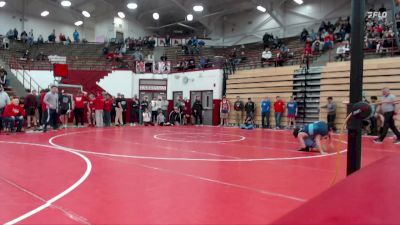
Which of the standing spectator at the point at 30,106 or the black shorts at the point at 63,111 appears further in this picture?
the black shorts at the point at 63,111

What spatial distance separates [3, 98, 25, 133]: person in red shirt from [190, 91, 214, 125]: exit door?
10.9m

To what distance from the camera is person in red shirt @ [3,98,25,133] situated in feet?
39.9

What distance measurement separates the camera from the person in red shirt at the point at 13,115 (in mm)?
12156

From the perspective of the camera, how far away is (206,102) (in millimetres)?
22094

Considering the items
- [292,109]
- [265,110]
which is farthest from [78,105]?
[292,109]

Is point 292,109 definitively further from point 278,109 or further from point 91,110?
point 91,110

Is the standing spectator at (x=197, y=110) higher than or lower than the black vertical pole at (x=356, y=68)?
lower

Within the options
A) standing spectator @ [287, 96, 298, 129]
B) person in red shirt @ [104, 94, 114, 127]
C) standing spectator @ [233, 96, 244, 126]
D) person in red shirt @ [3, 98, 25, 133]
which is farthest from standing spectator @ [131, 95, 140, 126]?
standing spectator @ [287, 96, 298, 129]

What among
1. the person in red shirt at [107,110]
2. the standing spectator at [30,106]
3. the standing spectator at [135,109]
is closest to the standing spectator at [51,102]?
the standing spectator at [30,106]

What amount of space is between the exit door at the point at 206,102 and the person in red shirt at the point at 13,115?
35.6ft

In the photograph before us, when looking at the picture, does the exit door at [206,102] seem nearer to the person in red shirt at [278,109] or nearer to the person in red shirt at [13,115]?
the person in red shirt at [278,109]

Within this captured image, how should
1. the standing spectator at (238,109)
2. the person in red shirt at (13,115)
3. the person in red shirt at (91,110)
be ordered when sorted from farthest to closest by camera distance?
1. the standing spectator at (238,109)
2. the person in red shirt at (91,110)
3. the person in red shirt at (13,115)

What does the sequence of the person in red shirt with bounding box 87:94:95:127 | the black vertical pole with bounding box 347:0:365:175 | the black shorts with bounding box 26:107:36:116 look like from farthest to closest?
the person in red shirt with bounding box 87:94:95:127 → the black shorts with bounding box 26:107:36:116 → the black vertical pole with bounding box 347:0:365:175

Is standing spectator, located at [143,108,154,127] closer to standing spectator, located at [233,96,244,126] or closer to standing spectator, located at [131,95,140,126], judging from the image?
standing spectator, located at [131,95,140,126]
